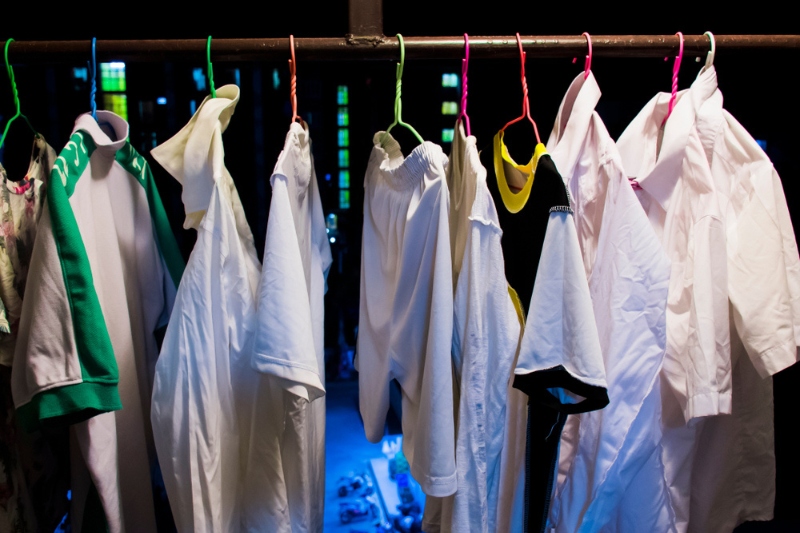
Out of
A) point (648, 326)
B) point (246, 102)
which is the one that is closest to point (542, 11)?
point (246, 102)

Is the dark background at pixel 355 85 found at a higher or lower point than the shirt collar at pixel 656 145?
higher

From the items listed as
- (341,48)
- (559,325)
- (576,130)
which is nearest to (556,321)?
(559,325)

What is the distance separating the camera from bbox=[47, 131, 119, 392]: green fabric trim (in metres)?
0.78

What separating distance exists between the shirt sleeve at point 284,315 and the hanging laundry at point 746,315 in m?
0.76

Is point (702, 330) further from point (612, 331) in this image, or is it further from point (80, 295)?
point (80, 295)

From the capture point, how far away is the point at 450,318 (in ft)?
2.79

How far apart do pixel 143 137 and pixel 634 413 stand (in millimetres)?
1300

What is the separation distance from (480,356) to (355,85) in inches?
34.4

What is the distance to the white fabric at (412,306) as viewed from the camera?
2.77 ft

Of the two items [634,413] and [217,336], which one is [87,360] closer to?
[217,336]

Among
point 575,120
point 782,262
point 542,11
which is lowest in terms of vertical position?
point 782,262

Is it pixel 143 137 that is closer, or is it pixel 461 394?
pixel 461 394

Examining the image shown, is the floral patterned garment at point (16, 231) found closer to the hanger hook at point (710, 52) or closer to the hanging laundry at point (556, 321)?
the hanging laundry at point (556, 321)

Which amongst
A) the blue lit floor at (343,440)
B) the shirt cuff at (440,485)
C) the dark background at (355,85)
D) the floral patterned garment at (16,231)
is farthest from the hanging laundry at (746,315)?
the floral patterned garment at (16,231)
